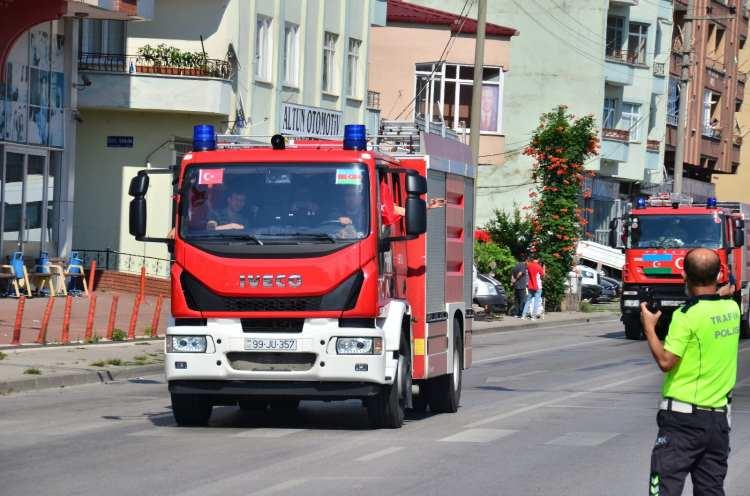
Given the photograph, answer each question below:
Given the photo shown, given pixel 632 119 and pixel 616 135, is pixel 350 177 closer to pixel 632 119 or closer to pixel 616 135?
pixel 616 135

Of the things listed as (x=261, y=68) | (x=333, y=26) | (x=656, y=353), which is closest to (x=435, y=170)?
(x=656, y=353)

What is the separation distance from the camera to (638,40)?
66000 millimetres

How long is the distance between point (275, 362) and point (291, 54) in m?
28.7

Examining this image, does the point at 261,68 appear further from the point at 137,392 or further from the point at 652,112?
the point at 652,112

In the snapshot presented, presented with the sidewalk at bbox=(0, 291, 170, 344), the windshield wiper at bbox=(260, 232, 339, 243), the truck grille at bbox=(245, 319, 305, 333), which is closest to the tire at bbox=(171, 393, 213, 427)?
the truck grille at bbox=(245, 319, 305, 333)

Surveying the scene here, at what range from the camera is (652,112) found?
224 feet

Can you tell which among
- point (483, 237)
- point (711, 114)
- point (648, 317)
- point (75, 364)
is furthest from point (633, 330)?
point (711, 114)

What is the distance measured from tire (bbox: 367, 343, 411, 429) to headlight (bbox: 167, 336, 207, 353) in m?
1.56

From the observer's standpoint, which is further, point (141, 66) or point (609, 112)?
point (609, 112)

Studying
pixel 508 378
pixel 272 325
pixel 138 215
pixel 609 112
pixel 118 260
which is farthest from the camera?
pixel 609 112

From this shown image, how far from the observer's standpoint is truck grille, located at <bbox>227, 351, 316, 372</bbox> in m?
13.7

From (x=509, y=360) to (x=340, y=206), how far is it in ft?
42.1

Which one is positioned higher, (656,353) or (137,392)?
(656,353)

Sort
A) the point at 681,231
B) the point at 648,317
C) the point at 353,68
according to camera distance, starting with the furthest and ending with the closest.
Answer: the point at 353,68
the point at 681,231
the point at 648,317
